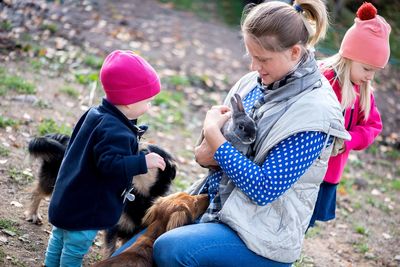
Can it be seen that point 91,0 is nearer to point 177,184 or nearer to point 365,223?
point 177,184

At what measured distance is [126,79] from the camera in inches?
124

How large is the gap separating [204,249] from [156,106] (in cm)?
439

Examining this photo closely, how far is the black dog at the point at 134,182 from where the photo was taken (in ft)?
13.2

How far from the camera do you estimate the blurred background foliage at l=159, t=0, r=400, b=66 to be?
473 inches

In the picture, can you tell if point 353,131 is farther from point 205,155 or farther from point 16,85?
point 16,85

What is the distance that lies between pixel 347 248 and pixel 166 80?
12.6ft

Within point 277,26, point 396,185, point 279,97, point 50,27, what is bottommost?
point 396,185

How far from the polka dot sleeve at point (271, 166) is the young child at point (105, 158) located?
434 millimetres

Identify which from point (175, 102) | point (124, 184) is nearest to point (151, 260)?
point (124, 184)

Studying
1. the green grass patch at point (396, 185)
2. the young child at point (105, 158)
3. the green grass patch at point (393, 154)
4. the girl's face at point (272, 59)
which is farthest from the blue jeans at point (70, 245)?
the green grass patch at point (393, 154)

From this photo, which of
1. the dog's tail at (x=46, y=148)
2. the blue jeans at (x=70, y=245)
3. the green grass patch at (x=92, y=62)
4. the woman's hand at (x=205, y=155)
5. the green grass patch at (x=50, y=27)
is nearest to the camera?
the blue jeans at (x=70, y=245)

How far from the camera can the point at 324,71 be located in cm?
415

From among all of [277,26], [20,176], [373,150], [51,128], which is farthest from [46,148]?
[373,150]

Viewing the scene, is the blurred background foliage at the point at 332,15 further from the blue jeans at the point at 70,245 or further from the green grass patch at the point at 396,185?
the blue jeans at the point at 70,245
